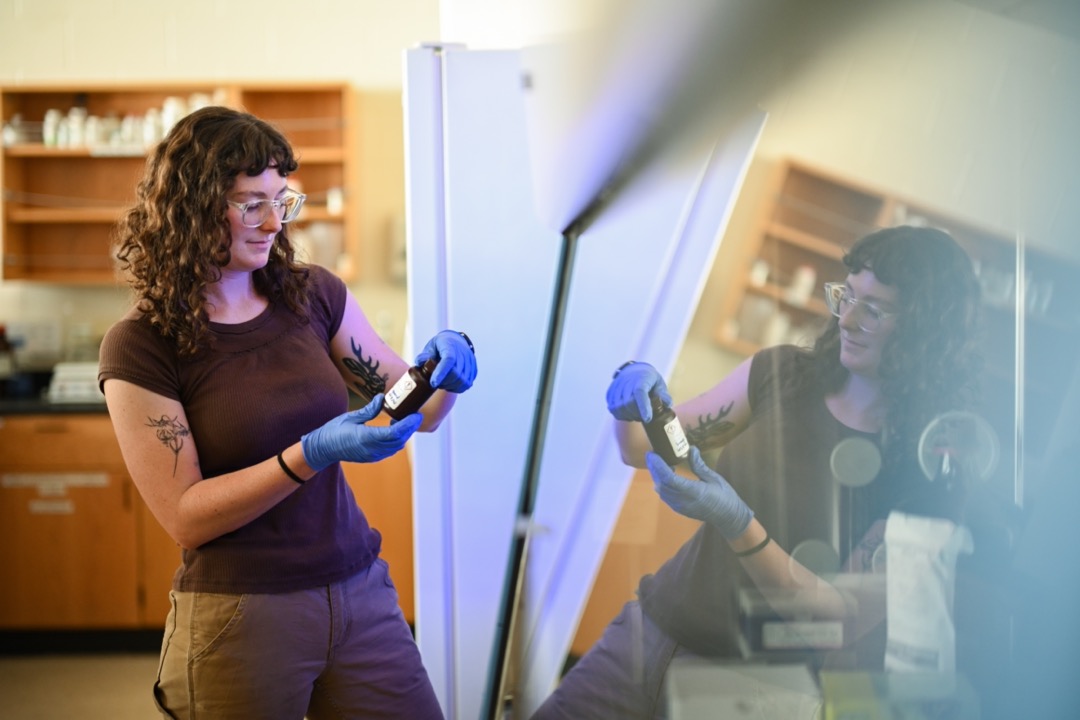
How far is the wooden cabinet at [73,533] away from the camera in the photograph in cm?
321

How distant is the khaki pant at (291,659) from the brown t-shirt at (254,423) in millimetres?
25

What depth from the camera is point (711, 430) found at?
0.64m

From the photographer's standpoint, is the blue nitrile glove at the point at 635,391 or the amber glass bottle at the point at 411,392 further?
the amber glass bottle at the point at 411,392

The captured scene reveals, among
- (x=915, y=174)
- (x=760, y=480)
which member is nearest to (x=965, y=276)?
(x=915, y=174)

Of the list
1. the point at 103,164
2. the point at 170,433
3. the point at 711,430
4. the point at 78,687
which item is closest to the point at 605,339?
the point at 711,430

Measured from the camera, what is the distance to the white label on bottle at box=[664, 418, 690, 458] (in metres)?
0.68

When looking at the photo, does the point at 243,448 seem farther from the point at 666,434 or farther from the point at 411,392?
the point at 666,434

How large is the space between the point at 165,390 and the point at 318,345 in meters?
0.20

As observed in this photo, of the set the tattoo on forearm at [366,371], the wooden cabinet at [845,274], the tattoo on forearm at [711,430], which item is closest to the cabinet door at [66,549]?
the tattoo on forearm at [366,371]

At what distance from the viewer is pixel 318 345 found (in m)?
1.27

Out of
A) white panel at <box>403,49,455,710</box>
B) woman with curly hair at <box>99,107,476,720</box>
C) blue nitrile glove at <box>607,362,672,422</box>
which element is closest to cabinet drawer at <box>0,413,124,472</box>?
woman with curly hair at <box>99,107,476,720</box>

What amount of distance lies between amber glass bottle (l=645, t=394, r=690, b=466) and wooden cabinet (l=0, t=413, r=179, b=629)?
9.35 ft

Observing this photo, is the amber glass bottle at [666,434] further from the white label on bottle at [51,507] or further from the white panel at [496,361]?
the white label on bottle at [51,507]

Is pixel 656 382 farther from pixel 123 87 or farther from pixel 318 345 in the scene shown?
pixel 123 87
